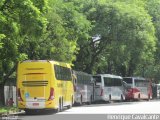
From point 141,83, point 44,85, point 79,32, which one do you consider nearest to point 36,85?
point 44,85

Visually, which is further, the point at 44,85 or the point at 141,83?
the point at 141,83

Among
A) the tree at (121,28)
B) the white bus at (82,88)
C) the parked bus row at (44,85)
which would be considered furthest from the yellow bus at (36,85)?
the tree at (121,28)

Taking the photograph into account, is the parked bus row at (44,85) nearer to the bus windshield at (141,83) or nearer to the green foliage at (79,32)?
the green foliage at (79,32)

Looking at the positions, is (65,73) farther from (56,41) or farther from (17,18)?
(17,18)

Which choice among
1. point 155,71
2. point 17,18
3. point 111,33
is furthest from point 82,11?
point 155,71

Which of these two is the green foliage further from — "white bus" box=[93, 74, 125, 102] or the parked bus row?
"white bus" box=[93, 74, 125, 102]

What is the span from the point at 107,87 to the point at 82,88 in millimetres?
6772

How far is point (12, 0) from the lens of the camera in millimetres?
26328

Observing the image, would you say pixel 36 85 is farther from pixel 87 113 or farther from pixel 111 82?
pixel 111 82

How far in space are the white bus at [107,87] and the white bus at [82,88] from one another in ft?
3.81

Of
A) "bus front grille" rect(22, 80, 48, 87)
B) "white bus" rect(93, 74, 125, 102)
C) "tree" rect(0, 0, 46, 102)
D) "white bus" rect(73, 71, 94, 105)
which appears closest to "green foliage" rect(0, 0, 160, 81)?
"tree" rect(0, 0, 46, 102)

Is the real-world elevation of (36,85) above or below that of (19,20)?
below

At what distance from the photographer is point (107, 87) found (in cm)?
4878

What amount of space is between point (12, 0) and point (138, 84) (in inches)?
1372
